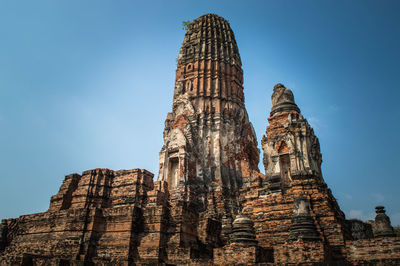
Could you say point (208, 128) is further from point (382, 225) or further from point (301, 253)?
point (301, 253)

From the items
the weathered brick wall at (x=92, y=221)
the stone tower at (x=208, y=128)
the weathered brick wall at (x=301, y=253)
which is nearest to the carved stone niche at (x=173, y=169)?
the stone tower at (x=208, y=128)

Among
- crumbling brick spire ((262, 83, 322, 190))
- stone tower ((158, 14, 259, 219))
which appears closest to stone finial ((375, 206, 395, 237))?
crumbling brick spire ((262, 83, 322, 190))

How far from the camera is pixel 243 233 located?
9820mm

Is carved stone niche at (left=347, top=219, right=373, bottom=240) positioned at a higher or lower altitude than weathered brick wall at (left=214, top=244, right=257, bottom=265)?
higher

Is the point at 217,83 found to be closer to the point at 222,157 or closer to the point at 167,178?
the point at 222,157

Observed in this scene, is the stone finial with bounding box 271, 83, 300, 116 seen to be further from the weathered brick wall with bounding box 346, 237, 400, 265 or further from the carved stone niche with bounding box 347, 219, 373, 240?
the weathered brick wall with bounding box 346, 237, 400, 265

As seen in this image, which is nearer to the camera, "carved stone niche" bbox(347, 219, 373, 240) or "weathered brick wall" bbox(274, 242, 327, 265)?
"weathered brick wall" bbox(274, 242, 327, 265)

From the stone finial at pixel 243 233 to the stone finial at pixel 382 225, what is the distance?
4.03 metres

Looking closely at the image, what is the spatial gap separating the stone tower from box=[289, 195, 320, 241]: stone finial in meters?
8.87

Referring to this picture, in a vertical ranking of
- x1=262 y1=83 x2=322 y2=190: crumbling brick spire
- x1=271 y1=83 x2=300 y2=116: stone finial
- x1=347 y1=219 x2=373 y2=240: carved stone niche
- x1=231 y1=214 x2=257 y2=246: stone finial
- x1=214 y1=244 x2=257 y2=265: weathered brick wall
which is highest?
x1=271 y1=83 x2=300 y2=116: stone finial

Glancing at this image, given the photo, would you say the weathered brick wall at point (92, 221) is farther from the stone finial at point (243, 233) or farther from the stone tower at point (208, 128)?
the stone tower at point (208, 128)

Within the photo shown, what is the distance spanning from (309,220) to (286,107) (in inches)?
292

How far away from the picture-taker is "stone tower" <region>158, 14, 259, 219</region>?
21859 mm

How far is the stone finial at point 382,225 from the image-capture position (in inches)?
392
